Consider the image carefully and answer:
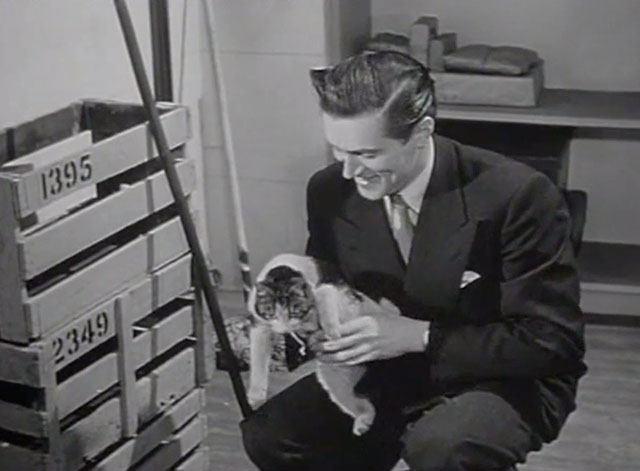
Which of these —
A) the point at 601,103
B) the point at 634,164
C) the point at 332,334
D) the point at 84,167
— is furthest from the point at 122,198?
the point at 634,164

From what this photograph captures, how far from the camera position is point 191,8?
3.44 m

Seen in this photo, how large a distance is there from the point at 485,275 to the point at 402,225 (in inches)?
6.6

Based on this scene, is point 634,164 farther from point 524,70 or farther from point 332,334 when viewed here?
point 332,334

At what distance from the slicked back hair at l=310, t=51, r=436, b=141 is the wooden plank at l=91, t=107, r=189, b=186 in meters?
0.48

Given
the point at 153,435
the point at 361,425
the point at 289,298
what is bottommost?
the point at 153,435

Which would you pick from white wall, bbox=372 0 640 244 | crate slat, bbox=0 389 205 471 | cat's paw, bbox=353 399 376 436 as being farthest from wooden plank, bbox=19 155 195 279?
white wall, bbox=372 0 640 244

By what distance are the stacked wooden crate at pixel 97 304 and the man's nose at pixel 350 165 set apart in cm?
48

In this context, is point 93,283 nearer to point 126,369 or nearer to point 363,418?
point 126,369

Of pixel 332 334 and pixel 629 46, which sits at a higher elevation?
pixel 629 46

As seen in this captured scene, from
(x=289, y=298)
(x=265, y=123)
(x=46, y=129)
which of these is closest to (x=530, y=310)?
(x=289, y=298)

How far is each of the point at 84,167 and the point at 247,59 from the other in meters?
1.34

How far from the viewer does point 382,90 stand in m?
1.91

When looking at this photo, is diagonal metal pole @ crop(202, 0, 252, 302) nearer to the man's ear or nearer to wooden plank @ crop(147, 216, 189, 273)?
wooden plank @ crop(147, 216, 189, 273)

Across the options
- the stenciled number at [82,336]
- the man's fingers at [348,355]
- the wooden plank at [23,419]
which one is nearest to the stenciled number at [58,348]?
the stenciled number at [82,336]
